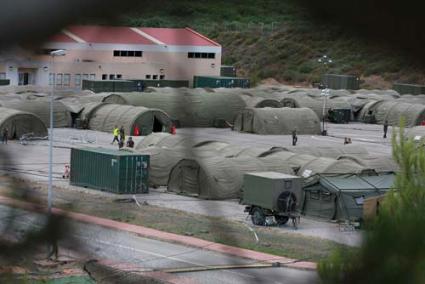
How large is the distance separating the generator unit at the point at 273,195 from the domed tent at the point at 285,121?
33.9 ft

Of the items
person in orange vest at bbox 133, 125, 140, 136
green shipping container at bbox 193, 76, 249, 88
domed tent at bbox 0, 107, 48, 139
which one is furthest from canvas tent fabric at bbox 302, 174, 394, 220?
green shipping container at bbox 193, 76, 249, 88

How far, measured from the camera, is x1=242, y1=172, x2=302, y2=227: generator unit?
13305mm

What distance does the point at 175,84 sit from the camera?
4.11 ft

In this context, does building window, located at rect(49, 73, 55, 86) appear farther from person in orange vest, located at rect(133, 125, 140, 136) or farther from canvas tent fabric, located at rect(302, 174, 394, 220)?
person in orange vest, located at rect(133, 125, 140, 136)

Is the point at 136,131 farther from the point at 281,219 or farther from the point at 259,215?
the point at 259,215

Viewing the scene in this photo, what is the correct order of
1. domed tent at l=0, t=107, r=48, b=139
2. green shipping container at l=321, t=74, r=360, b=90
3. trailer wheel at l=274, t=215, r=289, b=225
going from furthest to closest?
trailer wheel at l=274, t=215, r=289, b=225 → domed tent at l=0, t=107, r=48, b=139 → green shipping container at l=321, t=74, r=360, b=90

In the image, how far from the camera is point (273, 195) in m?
13.9

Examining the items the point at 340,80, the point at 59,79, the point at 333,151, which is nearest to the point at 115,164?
the point at 333,151

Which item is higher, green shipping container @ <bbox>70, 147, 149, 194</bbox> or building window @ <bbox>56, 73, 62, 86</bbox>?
building window @ <bbox>56, 73, 62, 86</bbox>

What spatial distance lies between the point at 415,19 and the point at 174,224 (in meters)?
7.04

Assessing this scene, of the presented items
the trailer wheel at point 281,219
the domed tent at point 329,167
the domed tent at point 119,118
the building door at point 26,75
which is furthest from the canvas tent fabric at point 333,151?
the building door at point 26,75

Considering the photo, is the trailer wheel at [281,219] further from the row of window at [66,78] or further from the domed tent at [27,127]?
the row of window at [66,78]

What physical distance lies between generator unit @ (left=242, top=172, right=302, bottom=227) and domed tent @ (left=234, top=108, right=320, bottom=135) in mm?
10329

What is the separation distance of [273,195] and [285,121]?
1258 cm
